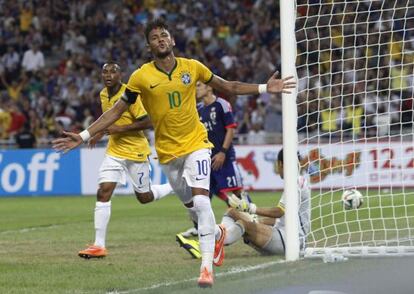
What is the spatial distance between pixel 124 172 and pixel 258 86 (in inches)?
133

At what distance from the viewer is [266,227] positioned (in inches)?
462

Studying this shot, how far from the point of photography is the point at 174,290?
904cm

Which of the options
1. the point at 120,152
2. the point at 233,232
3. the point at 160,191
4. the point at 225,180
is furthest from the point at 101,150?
the point at 233,232

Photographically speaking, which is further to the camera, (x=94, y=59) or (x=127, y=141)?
(x=94, y=59)

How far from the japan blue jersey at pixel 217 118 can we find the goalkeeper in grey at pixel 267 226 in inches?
115

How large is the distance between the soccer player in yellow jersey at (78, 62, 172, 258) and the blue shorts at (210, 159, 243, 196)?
5.11 ft

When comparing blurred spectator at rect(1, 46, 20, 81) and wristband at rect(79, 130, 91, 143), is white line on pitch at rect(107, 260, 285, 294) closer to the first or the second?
wristband at rect(79, 130, 91, 143)

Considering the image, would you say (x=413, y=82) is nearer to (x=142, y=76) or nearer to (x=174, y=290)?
(x=142, y=76)

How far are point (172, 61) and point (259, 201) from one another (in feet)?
37.9

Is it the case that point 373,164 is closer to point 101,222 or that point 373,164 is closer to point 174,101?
point 101,222

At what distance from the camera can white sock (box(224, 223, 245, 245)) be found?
37.7 feet

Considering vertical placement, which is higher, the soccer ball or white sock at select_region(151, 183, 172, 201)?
white sock at select_region(151, 183, 172, 201)

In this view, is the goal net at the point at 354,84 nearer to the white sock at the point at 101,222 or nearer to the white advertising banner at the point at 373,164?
the white advertising banner at the point at 373,164

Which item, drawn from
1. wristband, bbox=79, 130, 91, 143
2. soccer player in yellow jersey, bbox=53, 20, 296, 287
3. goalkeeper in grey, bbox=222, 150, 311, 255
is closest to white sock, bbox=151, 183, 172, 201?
goalkeeper in grey, bbox=222, 150, 311, 255
